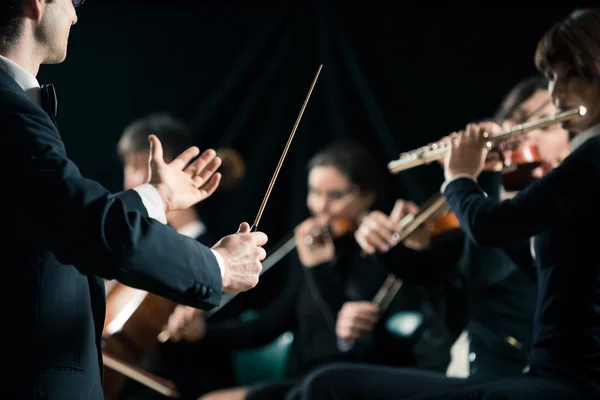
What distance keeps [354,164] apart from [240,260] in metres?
1.62

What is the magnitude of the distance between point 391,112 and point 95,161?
131 centimetres

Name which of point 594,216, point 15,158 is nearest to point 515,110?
point 594,216

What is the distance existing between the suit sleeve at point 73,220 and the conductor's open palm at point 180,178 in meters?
0.32

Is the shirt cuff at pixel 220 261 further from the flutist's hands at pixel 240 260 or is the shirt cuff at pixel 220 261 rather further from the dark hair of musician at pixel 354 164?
the dark hair of musician at pixel 354 164

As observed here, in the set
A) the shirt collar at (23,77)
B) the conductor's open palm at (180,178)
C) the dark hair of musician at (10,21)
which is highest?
the dark hair of musician at (10,21)

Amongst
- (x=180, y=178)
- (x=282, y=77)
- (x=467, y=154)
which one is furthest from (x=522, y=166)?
(x=282, y=77)

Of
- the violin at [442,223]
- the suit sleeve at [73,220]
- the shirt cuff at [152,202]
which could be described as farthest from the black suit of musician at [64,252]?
the violin at [442,223]

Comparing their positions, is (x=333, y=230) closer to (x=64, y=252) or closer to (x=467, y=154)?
(x=467, y=154)

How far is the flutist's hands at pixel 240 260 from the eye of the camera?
1.30m

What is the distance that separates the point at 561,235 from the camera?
1533 mm

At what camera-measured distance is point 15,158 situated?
1.14m

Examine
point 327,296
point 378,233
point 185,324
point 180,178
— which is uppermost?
point 180,178

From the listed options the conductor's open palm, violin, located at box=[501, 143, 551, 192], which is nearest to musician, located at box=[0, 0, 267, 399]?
the conductor's open palm

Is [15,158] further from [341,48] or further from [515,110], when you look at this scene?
[341,48]
